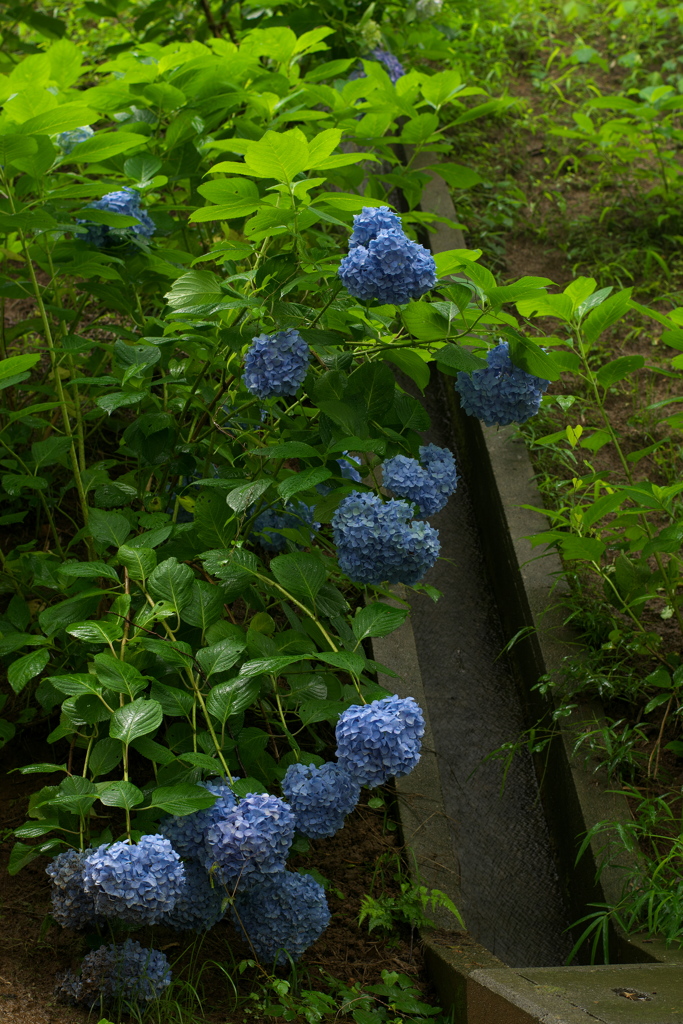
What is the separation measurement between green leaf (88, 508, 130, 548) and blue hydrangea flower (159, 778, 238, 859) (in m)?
0.52

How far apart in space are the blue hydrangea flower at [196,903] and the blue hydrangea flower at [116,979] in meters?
0.07

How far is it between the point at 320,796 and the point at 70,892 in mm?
450

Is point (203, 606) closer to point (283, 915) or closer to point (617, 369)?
point (283, 915)

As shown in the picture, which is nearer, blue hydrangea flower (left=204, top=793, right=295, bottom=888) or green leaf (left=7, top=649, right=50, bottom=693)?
blue hydrangea flower (left=204, top=793, right=295, bottom=888)

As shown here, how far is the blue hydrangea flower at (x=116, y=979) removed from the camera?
4.74ft

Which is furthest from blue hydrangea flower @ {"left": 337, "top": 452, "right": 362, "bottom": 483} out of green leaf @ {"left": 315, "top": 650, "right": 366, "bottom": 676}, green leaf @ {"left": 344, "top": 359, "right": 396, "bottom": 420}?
green leaf @ {"left": 315, "top": 650, "right": 366, "bottom": 676}

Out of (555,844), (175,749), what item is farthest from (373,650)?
(175,749)

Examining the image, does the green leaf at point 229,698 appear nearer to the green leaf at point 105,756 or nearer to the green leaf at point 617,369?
the green leaf at point 105,756

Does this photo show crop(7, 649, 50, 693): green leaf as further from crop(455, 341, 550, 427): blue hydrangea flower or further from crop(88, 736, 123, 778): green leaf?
crop(455, 341, 550, 427): blue hydrangea flower

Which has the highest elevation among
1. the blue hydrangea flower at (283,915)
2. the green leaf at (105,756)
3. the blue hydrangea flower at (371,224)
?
the blue hydrangea flower at (371,224)

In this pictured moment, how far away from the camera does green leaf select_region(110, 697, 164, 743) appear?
4.51 ft

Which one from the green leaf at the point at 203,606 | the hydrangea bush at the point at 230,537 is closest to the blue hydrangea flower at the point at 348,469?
the hydrangea bush at the point at 230,537

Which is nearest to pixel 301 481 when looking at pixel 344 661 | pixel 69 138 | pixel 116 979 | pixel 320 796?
pixel 344 661

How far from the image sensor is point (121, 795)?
134 cm
